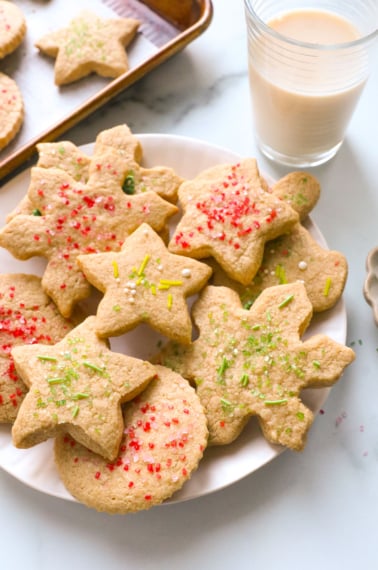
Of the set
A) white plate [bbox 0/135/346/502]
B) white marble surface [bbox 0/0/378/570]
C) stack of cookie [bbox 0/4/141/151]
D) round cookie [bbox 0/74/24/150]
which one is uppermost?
stack of cookie [bbox 0/4/141/151]

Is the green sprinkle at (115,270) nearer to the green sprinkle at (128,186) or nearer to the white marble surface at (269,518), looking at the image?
the green sprinkle at (128,186)

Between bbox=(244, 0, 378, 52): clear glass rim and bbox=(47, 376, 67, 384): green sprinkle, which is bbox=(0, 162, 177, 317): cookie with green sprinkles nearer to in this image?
bbox=(47, 376, 67, 384): green sprinkle

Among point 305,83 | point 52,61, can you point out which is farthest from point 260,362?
point 52,61

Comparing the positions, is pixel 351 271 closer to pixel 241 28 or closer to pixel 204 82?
pixel 204 82

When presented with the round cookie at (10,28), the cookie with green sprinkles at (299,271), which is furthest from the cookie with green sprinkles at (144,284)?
the round cookie at (10,28)

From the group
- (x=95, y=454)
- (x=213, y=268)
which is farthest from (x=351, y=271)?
(x=95, y=454)

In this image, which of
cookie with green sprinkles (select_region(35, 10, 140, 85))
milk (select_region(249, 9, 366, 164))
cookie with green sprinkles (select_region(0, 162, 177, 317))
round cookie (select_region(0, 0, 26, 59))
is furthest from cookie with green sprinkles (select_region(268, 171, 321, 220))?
round cookie (select_region(0, 0, 26, 59))

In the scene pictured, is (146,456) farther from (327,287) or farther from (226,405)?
(327,287)

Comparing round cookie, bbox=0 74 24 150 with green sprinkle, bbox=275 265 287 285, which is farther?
round cookie, bbox=0 74 24 150
